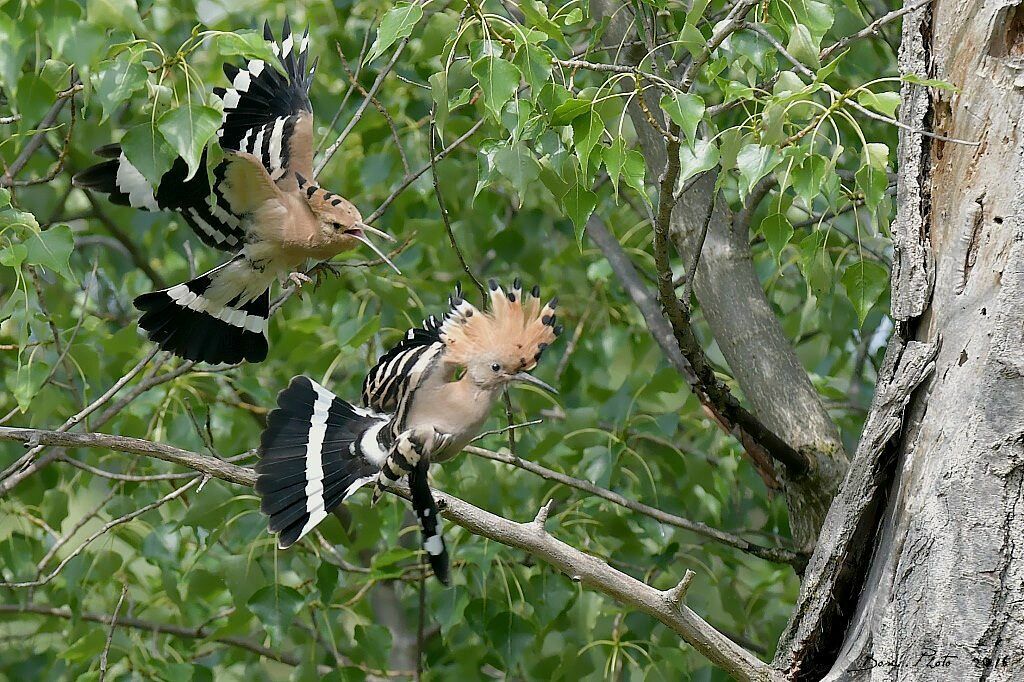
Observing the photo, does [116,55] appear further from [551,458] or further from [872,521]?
[551,458]

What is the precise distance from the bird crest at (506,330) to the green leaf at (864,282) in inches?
29.3

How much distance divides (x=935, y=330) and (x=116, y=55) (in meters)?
1.81

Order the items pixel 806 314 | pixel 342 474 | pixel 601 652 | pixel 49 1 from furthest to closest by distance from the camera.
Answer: pixel 806 314 < pixel 601 652 < pixel 342 474 < pixel 49 1

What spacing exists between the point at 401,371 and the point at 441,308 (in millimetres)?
1239

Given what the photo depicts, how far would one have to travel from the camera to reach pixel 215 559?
408 cm

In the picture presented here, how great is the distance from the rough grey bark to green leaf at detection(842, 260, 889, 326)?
0.44 meters

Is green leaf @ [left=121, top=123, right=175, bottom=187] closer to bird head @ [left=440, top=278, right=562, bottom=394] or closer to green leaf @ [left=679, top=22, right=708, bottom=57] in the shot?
bird head @ [left=440, top=278, right=562, bottom=394]

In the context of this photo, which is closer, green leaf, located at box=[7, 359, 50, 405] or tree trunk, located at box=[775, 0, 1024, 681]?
tree trunk, located at box=[775, 0, 1024, 681]

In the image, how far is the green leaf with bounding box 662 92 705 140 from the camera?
87.0 inches

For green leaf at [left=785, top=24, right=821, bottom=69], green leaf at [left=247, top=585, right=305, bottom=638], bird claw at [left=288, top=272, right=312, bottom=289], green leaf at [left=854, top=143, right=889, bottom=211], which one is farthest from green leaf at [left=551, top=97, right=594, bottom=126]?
green leaf at [left=247, top=585, right=305, bottom=638]

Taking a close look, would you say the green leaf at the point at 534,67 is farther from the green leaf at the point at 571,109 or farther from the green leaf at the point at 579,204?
the green leaf at the point at 579,204

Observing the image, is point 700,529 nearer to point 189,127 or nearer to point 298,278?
point 298,278

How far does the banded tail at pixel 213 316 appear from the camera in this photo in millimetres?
3463

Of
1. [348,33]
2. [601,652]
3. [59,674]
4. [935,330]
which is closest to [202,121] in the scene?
[935,330]
